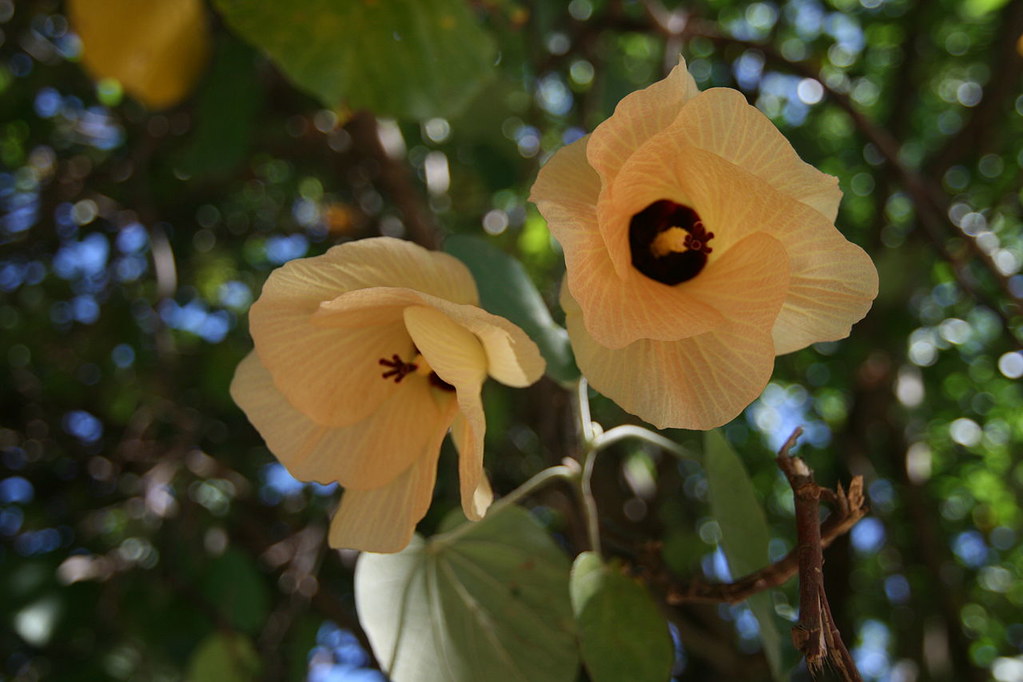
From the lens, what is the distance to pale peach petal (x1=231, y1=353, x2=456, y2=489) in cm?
74

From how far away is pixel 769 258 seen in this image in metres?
0.63

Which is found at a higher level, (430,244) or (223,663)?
(430,244)

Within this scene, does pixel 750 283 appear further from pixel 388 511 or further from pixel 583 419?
pixel 388 511

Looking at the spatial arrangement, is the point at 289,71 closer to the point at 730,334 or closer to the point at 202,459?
the point at 730,334

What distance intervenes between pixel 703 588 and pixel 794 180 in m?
0.35

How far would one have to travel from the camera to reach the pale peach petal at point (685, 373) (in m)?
0.64

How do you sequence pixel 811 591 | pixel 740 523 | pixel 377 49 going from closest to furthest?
pixel 811 591, pixel 740 523, pixel 377 49

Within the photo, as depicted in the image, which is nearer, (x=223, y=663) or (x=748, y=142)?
(x=748, y=142)

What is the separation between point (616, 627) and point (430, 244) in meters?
1.00

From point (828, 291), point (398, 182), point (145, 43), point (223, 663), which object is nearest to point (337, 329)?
point (828, 291)

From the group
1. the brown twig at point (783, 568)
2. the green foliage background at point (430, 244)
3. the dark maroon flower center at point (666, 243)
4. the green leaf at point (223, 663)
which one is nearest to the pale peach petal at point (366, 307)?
the dark maroon flower center at point (666, 243)

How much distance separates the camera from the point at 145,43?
1.68m

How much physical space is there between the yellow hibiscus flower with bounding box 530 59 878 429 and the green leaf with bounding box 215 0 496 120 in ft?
2.50

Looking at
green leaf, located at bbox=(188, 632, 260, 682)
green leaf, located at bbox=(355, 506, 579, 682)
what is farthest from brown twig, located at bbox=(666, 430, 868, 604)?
green leaf, located at bbox=(188, 632, 260, 682)
